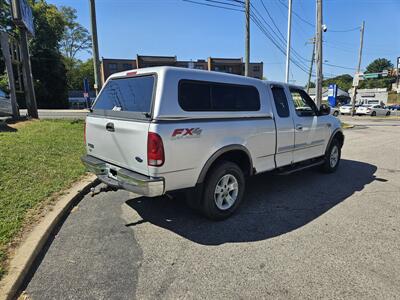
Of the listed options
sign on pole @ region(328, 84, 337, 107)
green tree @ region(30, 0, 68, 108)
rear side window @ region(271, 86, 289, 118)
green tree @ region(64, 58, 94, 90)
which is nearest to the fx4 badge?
rear side window @ region(271, 86, 289, 118)

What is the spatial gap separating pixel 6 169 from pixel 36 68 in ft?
143

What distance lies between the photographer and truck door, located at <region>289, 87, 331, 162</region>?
206 inches

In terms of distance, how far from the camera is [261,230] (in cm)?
379

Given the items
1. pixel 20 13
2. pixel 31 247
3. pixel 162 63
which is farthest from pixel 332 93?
pixel 162 63

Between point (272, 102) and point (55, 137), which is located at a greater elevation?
point (272, 102)

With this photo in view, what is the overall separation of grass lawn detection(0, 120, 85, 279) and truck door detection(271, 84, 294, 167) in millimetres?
3753

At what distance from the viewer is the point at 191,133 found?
11.3 ft

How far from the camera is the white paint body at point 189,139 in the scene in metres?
3.29

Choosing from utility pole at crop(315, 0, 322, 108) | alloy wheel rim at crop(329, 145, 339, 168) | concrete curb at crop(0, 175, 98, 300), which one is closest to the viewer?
concrete curb at crop(0, 175, 98, 300)

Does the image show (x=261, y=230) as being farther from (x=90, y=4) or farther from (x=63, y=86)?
(x=63, y=86)

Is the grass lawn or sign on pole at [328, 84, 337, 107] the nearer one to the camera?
the grass lawn

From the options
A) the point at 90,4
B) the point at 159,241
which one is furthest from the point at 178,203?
the point at 90,4

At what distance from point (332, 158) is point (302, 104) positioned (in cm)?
182

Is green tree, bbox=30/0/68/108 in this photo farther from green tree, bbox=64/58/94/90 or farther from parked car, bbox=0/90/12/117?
parked car, bbox=0/90/12/117
